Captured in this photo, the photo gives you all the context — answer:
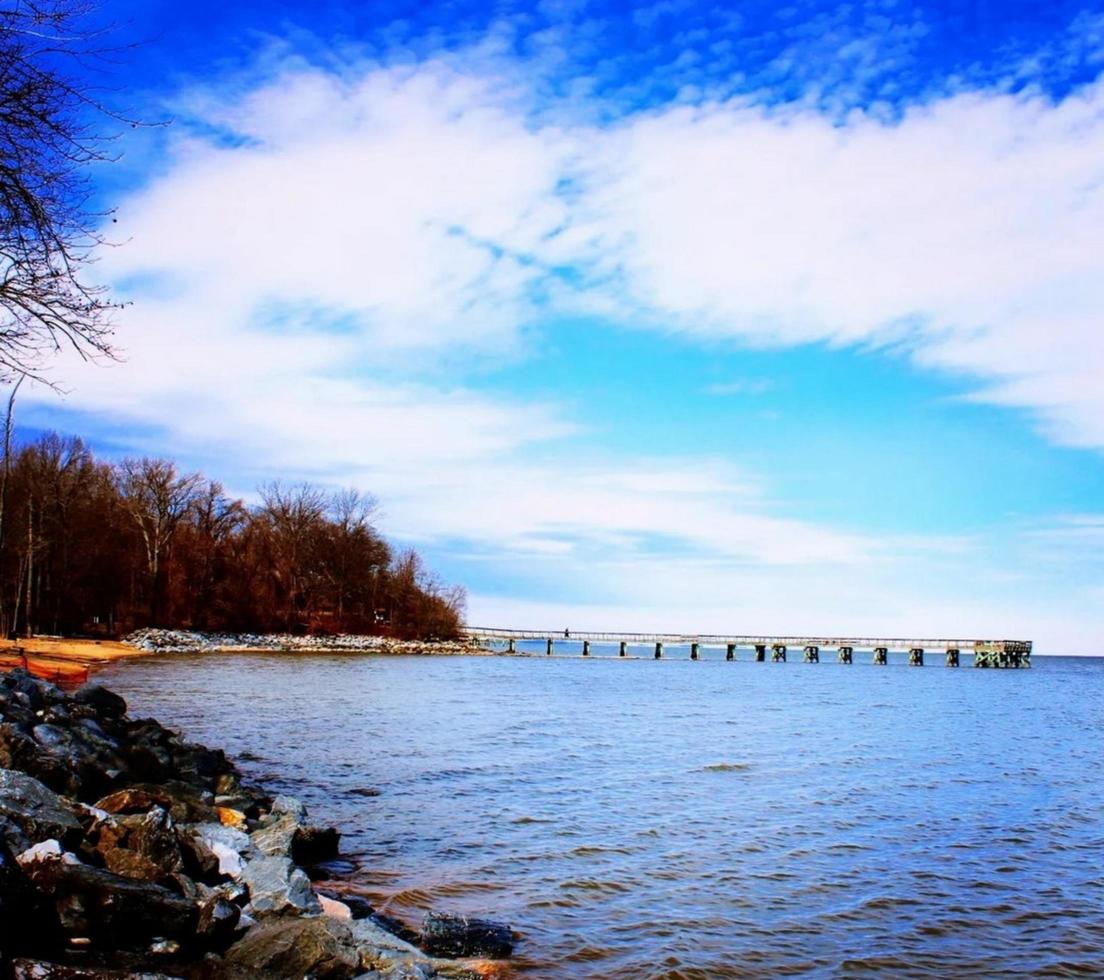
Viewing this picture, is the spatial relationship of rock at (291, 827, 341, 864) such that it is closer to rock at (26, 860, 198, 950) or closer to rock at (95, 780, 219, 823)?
rock at (95, 780, 219, 823)

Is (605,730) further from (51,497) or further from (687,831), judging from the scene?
(51,497)

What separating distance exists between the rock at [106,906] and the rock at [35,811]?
668 millimetres

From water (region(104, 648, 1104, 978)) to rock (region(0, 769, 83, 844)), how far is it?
4.27m

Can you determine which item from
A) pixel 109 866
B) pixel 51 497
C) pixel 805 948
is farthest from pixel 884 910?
pixel 51 497

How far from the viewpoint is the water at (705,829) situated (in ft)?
31.1

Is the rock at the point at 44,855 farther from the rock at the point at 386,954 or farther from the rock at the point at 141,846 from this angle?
the rock at the point at 386,954

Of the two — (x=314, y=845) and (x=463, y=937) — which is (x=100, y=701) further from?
(x=463, y=937)

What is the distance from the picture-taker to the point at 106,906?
19.3ft

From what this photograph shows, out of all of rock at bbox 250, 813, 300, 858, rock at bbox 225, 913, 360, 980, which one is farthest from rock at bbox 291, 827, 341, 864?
rock at bbox 225, 913, 360, 980

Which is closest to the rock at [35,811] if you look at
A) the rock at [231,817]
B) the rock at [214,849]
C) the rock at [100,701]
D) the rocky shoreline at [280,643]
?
the rock at [214,849]

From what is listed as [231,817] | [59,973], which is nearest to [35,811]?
[59,973]

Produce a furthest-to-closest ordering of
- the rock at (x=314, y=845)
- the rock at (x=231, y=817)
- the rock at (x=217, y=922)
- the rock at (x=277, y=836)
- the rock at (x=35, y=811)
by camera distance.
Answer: the rock at (x=314, y=845)
the rock at (x=231, y=817)
the rock at (x=277, y=836)
the rock at (x=35, y=811)
the rock at (x=217, y=922)

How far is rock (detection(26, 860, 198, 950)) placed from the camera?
228 inches

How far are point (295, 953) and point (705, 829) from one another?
9671 millimetres
